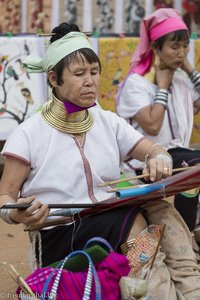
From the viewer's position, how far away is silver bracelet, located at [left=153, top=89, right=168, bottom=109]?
4723 millimetres

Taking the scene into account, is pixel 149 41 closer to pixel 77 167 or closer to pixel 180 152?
pixel 180 152

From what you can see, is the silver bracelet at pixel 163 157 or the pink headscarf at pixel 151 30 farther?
the pink headscarf at pixel 151 30

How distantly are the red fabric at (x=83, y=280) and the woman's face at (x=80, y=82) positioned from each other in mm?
790

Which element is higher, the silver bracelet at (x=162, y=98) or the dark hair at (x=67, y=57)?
the dark hair at (x=67, y=57)

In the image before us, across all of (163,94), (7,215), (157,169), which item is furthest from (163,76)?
(7,215)

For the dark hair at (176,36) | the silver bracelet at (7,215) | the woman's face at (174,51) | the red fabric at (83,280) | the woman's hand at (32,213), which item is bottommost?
the red fabric at (83,280)

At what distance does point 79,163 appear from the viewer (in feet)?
11.2

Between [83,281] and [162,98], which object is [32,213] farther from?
[162,98]

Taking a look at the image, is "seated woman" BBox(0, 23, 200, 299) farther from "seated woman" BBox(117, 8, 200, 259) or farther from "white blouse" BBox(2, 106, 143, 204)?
"seated woman" BBox(117, 8, 200, 259)

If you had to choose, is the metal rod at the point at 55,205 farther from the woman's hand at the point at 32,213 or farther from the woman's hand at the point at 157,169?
the woman's hand at the point at 157,169

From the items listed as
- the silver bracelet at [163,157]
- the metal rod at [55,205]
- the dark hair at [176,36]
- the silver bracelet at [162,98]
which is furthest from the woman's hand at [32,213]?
the dark hair at [176,36]

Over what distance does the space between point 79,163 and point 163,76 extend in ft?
5.27

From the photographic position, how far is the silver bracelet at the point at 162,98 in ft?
15.5

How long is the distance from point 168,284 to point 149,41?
7.33 ft
